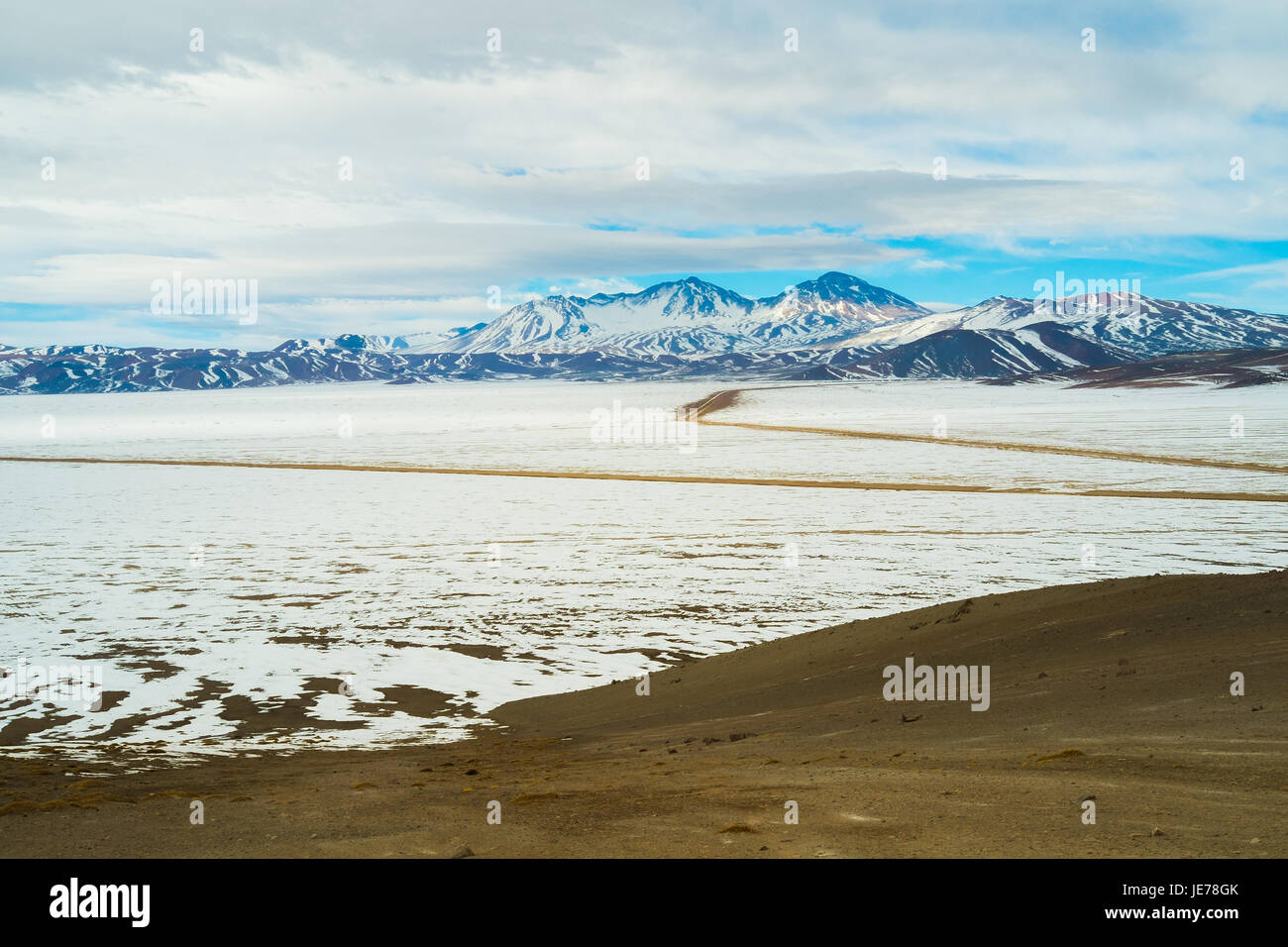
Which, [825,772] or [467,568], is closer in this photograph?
[825,772]

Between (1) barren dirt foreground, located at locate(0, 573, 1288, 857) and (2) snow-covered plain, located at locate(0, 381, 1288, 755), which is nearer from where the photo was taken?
(1) barren dirt foreground, located at locate(0, 573, 1288, 857)

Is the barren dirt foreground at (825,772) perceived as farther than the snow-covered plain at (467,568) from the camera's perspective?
No

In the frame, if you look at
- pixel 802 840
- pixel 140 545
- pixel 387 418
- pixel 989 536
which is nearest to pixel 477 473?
pixel 140 545

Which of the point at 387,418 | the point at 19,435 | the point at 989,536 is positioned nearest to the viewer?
the point at 989,536

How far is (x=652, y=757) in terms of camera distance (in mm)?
9648

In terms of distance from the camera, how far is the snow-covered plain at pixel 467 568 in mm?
13711

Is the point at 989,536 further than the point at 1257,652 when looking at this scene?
Yes

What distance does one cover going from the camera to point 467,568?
2269 cm

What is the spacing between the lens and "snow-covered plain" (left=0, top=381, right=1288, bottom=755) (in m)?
13.7
